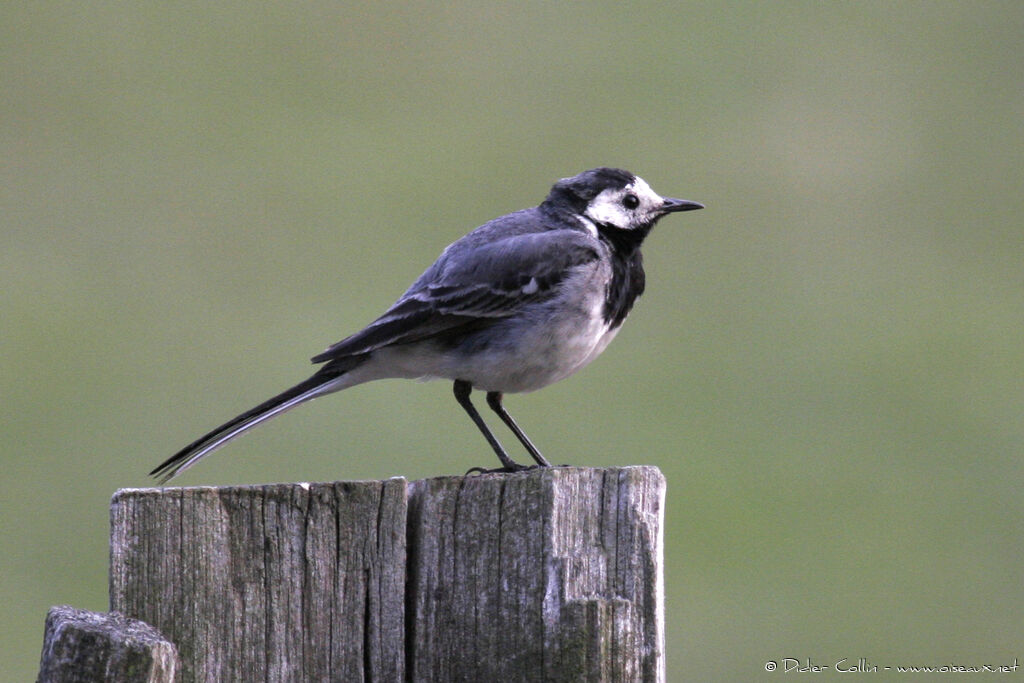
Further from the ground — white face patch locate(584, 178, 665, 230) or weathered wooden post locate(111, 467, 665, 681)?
white face patch locate(584, 178, 665, 230)

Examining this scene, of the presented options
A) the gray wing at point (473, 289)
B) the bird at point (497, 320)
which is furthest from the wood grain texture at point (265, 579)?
the gray wing at point (473, 289)

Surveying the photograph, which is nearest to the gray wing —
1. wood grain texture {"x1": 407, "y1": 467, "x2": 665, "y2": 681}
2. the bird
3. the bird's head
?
the bird

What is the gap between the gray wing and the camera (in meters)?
6.88

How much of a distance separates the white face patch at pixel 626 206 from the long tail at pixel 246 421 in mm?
1653

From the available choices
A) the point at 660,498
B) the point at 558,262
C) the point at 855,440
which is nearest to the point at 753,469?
the point at 855,440

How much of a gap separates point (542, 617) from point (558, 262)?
3.37 m

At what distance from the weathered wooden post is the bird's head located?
3.78 metres

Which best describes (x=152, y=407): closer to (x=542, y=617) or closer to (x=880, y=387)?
(x=880, y=387)

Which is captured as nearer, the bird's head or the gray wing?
the gray wing

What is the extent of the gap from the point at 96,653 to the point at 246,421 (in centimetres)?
259

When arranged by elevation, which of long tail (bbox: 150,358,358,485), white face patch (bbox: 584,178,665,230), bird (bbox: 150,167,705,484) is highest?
white face patch (bbox: 584,178,665,230)

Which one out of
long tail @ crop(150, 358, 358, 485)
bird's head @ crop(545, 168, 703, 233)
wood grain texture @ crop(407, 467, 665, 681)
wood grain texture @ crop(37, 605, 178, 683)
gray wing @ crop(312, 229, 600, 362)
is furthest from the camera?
bird's head @ crop(545, 168, 703, 233)

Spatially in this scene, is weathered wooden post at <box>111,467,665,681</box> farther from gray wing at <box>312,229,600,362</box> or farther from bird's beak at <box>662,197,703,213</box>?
bird's beak at <box>662,197,703,213</box>

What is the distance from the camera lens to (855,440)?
1596 centimetres
